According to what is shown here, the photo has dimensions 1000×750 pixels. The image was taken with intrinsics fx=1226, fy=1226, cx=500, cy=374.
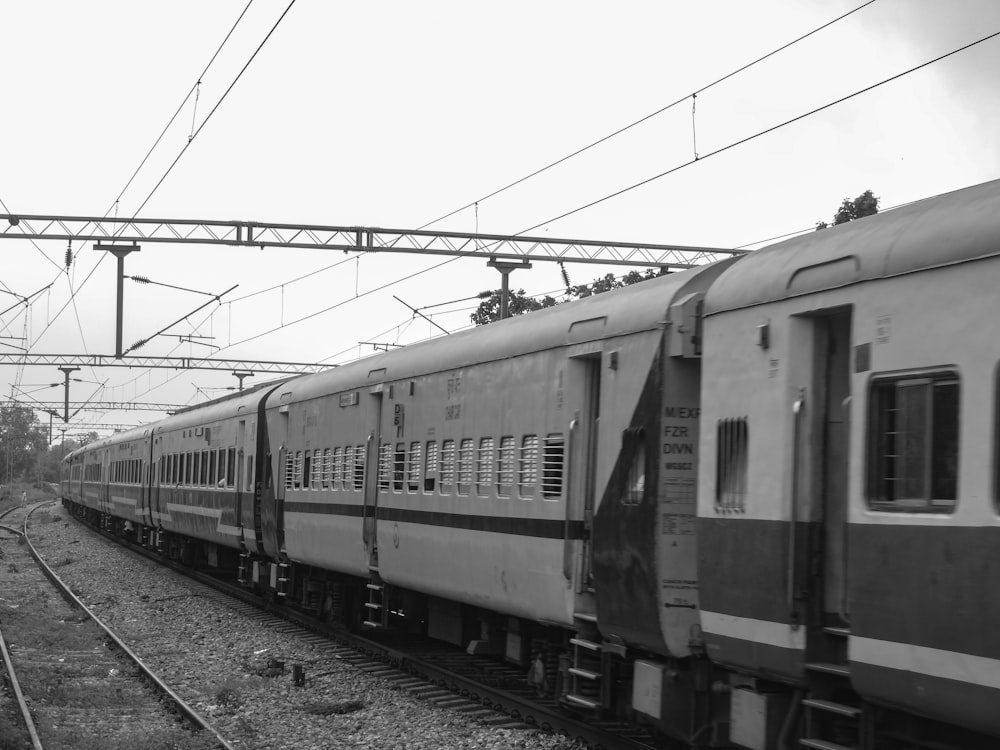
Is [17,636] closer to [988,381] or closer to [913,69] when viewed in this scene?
[913,69]

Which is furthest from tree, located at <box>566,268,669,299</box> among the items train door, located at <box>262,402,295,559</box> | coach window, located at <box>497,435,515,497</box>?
coach window, located at <box>497,435,515,497</box>

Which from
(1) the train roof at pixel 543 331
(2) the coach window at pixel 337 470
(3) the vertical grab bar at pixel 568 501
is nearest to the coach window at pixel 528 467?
(3) the vertical grab bar at pixel 568 501

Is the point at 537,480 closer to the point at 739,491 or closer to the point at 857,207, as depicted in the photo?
the point at 739,491

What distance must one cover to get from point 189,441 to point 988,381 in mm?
24563

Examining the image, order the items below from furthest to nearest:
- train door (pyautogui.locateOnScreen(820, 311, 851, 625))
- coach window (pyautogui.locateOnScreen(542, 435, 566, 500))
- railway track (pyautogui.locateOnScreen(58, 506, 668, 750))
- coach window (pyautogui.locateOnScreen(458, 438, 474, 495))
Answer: coach window (pyautogui.locateOnScreen(458, 438, 474, 495)), railway track (pyautogui.locateOnScreen(58, 506, 668, 750)), coach window (pyautogui.locateOnScreen(542, 435, 566, 500)), train door (pyautogui.locateOnScreen(820, 311, 851, 625))

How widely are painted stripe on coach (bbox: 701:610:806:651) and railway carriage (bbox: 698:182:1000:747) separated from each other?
1 centimetres

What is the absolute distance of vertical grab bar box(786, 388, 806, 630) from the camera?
269 inches

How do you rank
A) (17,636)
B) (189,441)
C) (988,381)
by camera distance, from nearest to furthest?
(988,381) → (17,636) → (189,441)

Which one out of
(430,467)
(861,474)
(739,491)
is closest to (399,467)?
(430,467)

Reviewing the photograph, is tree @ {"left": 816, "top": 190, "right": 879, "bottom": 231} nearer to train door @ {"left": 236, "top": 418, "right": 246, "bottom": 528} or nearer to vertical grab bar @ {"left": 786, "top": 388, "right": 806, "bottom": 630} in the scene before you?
train door @ {"left": 236, "top": 418, "right": 246, "bottom": 528}

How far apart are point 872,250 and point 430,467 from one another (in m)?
7.47

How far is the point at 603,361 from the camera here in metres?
9.52

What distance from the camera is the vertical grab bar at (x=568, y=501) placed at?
389 inches

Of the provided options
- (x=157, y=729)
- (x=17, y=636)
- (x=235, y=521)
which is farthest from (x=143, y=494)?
(x=157, y=729)
